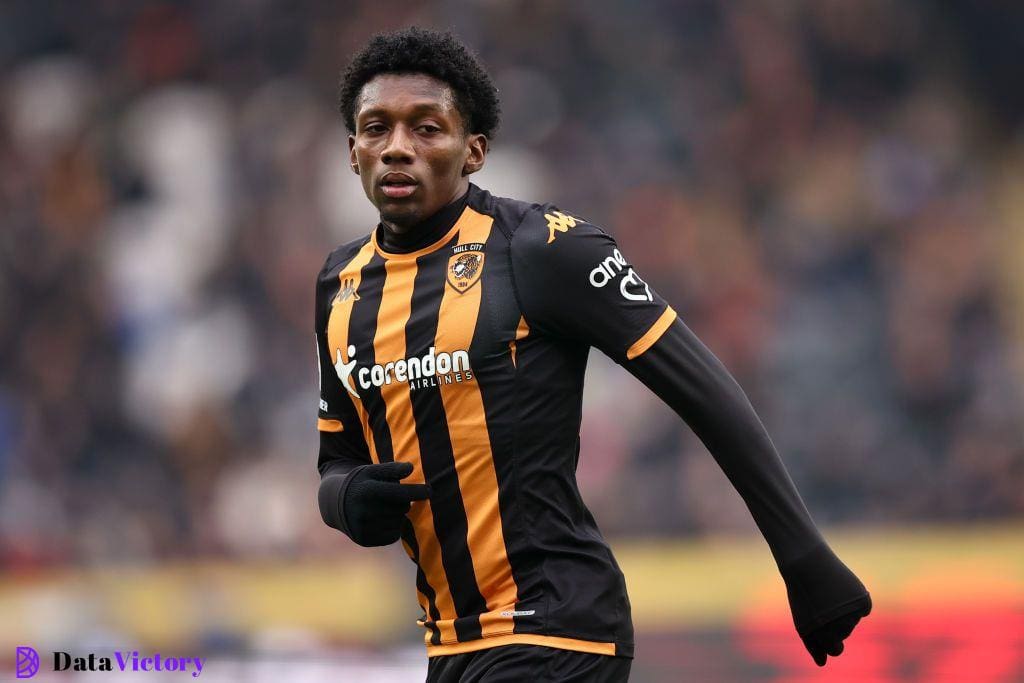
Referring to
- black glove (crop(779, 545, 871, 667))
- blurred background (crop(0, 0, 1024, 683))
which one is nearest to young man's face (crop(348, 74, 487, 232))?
black glove (crop(779, 545, 871, 667))

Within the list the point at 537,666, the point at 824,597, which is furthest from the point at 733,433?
the point at 537,666

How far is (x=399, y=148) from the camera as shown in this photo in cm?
302

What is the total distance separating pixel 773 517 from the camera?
9.40ft

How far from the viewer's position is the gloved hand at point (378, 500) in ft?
9.68

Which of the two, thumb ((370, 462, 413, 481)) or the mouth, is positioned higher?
the mouth

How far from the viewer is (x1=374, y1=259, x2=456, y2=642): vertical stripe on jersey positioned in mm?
3039

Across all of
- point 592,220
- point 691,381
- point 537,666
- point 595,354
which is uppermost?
point 592,220

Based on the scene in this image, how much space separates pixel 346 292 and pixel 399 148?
41 cm

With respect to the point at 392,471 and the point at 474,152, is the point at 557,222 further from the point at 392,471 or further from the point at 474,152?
the point at 392,471

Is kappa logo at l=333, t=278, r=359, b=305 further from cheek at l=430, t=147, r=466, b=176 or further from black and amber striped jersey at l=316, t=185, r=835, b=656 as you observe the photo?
cheek at l=430, t=147, r=466, b=176

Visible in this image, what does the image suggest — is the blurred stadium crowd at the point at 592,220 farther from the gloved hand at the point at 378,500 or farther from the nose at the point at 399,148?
the nose at the point at 399,148

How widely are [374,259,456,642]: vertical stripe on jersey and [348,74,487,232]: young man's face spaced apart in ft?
0.48

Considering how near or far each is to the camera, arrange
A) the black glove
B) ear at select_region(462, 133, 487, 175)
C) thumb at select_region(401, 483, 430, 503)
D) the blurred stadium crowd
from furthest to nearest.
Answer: the blurred stadium crowd
ear at select_region(462, 133, 487, 175)
thumb at select_region(401, 483, 430, 503)
the black glove

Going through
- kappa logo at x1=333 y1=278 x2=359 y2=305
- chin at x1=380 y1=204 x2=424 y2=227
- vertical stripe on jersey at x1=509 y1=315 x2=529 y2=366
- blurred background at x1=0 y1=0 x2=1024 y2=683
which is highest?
blurred background at x1=0 y1=0 x2=1024 y2=683
